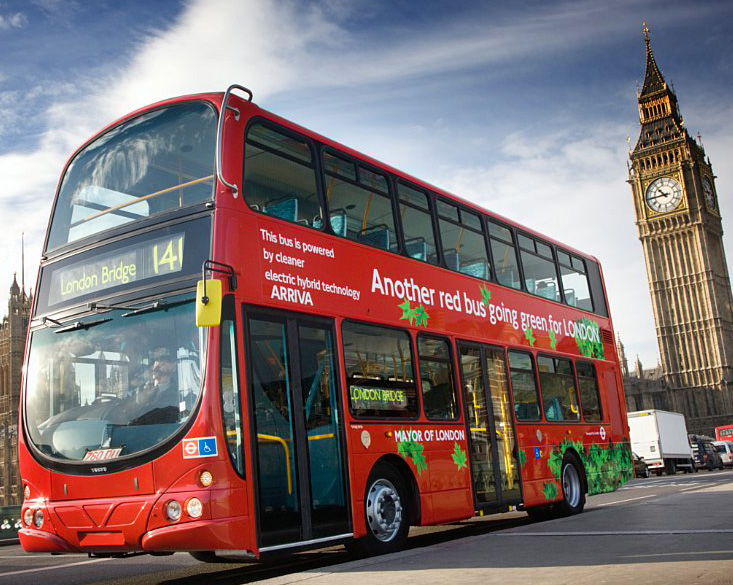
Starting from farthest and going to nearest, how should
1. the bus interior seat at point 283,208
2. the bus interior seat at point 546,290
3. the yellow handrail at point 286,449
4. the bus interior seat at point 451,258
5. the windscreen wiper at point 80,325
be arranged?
the bus interior seat at point 546,290 < the bus interior seat at point 451,258 < the bus interior seat at point 283,208 < the windscreen wiper at point 80,325 < the yellow handrail at point 286,449

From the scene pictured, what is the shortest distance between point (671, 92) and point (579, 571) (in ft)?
311

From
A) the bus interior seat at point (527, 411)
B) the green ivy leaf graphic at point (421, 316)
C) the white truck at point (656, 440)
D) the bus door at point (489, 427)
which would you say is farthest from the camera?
the white truck at point (656, 440)

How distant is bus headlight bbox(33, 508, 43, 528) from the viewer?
6699 millimetres

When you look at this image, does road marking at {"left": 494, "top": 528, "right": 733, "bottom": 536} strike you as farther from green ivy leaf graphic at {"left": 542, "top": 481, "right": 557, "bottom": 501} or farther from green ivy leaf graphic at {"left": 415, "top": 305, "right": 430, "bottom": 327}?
green ivy leaf graphic at {"left": 542, "top": 481, "right": 557, "bottom": 501}

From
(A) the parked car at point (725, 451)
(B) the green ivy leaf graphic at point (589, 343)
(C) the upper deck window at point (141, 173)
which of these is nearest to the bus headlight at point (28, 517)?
(C) the upper deck window at point (141, 173)

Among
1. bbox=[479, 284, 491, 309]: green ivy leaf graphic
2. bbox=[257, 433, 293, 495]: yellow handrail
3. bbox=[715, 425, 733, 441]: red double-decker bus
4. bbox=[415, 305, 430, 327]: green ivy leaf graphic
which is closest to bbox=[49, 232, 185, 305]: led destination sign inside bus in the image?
bbox=[257, 433, 293, 495]: yellow handrail

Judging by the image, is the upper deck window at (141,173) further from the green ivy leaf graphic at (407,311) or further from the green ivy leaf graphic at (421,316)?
the green ivy leaf graphic at (421,316)

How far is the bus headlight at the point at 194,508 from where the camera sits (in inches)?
235

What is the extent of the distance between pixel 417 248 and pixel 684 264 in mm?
83860

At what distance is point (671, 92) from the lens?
90.8 metres

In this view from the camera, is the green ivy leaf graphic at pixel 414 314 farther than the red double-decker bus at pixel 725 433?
No

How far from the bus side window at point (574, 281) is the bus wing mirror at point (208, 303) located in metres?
8.26

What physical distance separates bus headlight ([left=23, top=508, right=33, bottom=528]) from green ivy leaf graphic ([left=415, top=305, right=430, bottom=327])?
4358 mm

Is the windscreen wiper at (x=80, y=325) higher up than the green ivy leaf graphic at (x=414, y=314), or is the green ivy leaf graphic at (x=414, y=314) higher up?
the green ivy leaf graphic at (x=414, y=314)
